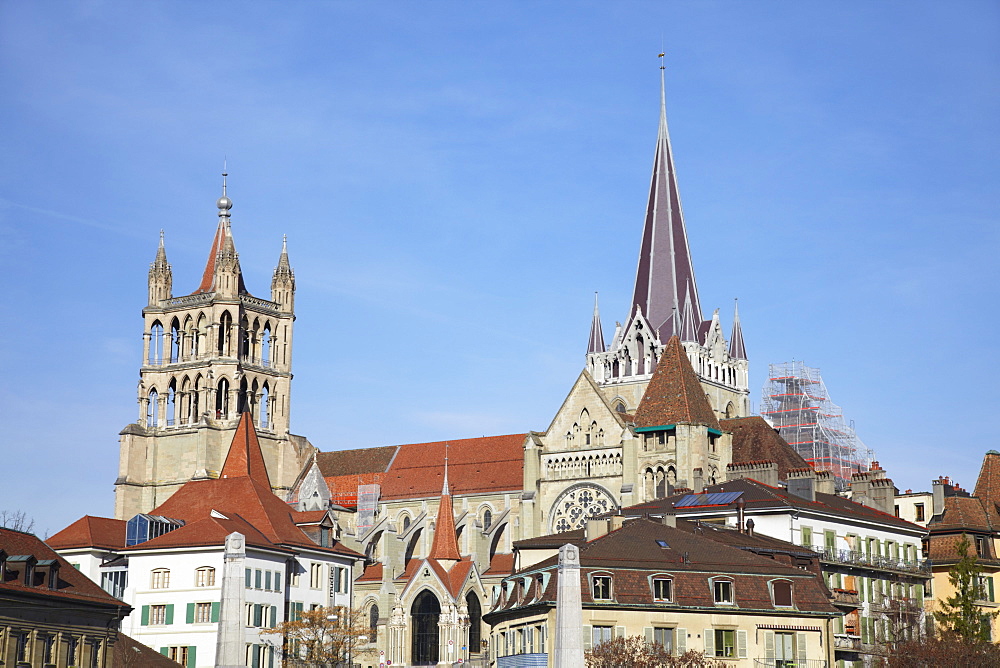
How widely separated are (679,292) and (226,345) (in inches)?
1446

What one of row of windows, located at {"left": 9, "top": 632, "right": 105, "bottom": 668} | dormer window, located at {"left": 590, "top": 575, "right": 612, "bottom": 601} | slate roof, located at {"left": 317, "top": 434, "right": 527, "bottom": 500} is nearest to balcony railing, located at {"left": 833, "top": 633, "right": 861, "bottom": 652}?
dormer window, located at {"left": 590, "top": 575, "right": 612, "bottom": 601}

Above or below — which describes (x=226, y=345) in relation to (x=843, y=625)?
above

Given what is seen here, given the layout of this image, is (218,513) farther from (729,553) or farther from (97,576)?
(729,553)

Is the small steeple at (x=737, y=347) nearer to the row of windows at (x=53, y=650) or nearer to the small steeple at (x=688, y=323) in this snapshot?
the small steeple at (x=688, y=323)

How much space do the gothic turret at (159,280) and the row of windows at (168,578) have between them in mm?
47034

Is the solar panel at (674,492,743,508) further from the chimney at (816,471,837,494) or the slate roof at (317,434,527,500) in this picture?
the slate roof at (317,434,527,500)

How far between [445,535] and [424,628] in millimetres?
7659

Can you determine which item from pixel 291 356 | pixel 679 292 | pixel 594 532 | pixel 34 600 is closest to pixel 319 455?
pixel 291 356

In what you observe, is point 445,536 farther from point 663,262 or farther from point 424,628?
point 663,262

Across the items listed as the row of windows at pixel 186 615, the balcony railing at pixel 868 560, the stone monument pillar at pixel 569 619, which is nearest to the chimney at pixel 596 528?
the balcony railing at pixel 868 560

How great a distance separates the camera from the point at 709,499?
2864 inches

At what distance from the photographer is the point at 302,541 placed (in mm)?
81812

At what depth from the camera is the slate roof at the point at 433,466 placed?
10738cm

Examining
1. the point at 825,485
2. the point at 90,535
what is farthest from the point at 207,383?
the point at 825,485
